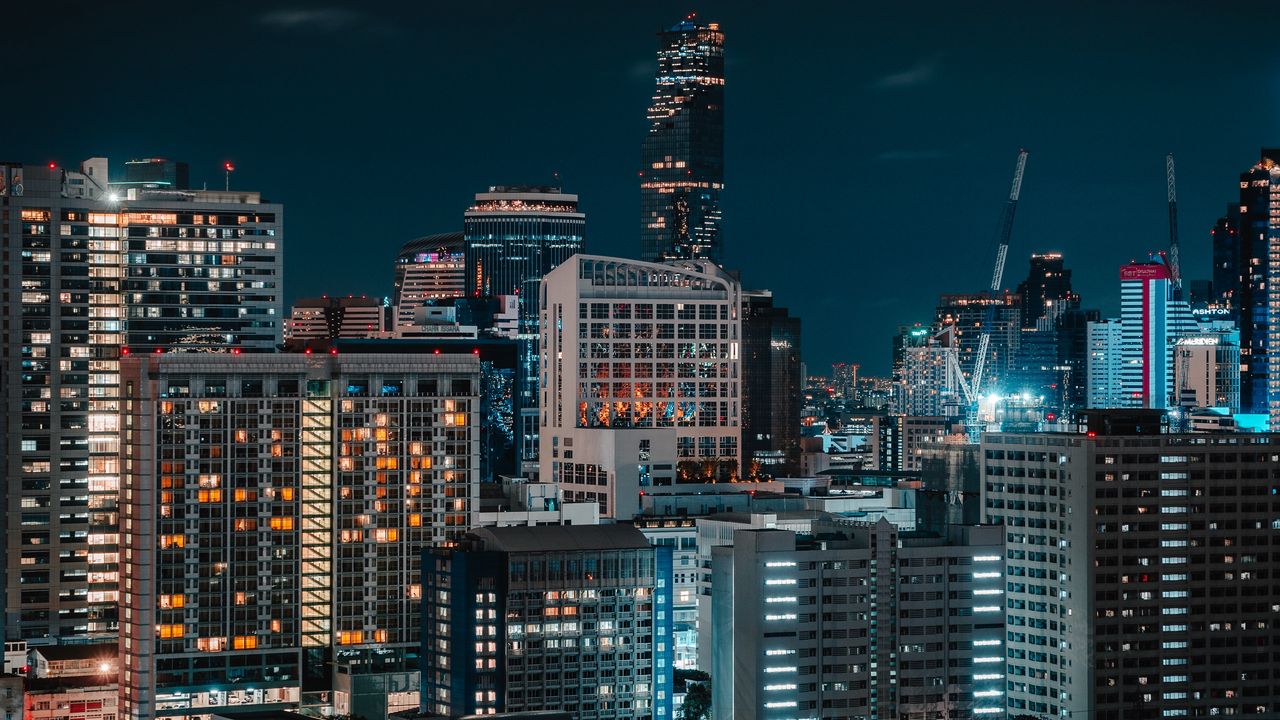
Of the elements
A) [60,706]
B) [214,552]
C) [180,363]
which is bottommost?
[60,706]

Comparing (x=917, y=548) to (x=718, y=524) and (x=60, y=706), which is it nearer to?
(x=718, y=524)

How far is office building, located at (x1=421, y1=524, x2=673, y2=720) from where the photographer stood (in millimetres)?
151500

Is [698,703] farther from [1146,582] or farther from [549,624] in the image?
[1146,582]

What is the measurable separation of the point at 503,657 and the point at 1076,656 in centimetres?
4577

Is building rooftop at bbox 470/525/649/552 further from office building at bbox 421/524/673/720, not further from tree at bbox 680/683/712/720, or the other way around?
tree at bbox 680/683/712/720

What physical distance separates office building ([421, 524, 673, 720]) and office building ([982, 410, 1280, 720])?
30.5 metres

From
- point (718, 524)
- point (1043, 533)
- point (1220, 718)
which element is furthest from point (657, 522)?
point (1220, 718)

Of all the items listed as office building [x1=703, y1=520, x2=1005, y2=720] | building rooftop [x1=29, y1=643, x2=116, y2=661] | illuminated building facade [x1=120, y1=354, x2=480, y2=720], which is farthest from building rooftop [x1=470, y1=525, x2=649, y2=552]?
building rooftop [x1=29, y1=643, x2=116, y2=661]

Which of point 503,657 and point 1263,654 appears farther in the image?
point 1263,654

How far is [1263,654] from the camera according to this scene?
543 ft

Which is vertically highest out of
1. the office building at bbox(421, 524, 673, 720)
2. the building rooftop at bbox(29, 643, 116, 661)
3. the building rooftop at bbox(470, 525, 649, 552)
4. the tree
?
the building rooftop at bbox(470, 525, 649, 552)

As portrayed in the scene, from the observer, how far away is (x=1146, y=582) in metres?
164

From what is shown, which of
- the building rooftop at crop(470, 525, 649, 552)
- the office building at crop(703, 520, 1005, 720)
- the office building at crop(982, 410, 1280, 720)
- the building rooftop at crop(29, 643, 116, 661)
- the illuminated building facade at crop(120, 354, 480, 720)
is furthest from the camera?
the building rooftop at crop(29, 643, 116, 661)

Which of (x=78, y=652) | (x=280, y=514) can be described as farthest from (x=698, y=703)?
(x=78, y=652)
